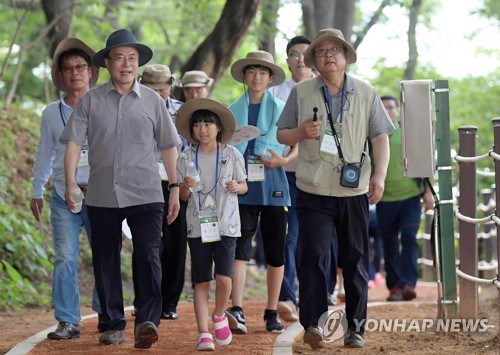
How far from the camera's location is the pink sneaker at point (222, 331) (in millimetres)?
8598

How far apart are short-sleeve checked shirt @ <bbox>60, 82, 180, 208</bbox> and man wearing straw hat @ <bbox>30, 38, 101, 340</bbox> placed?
0.51m

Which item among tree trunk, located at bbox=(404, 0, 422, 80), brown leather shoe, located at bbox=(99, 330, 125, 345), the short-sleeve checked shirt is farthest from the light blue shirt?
tree trunk, located at bbox=(404, 0, 422, 80)

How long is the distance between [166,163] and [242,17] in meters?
→ 7.91

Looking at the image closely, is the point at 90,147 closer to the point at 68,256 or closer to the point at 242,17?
the point at 68,256

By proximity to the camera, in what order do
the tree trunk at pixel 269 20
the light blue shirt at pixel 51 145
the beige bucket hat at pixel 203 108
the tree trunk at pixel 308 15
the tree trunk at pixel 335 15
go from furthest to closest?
the tree trunk at pixel 308 15, the tree trunk at pixel 269 20, the tree trunk at pixel 335 15, the light blue shirt at pixel 51 145, the beige bucket hat at pixel 203 108

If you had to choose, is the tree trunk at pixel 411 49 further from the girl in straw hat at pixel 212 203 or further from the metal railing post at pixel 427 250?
the girl in straw hat at pixel 212 203

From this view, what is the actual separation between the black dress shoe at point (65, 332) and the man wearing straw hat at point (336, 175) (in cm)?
182

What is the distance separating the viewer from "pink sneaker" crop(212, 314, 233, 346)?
8598mm

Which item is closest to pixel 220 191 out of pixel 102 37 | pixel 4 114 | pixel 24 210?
pixel 24 210

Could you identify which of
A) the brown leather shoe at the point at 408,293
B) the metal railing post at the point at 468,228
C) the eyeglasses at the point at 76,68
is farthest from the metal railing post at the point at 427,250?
the eyeglasses at the point at 76,68

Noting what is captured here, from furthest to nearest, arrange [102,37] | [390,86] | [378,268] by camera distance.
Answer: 1. [390,86]
2. [102,37]
3. [378,268]

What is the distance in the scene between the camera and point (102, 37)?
24172 mm

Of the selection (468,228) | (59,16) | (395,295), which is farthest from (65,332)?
(59,16)

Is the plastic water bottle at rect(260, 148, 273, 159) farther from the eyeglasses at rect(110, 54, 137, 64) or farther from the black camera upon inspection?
the eyeglasses at rect(110, 54, 137, 64)
